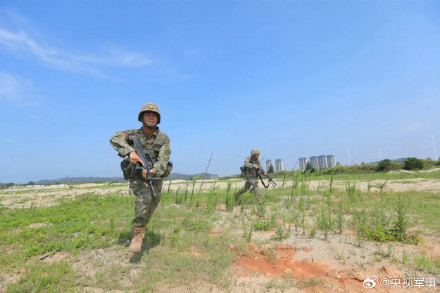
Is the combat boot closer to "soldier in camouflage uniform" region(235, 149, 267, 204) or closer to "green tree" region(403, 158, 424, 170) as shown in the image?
"soldier in camouflage uniform" region(235, 149, 267, 204)

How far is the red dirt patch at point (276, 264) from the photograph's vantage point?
11.5ft

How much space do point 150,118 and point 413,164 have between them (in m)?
30.9

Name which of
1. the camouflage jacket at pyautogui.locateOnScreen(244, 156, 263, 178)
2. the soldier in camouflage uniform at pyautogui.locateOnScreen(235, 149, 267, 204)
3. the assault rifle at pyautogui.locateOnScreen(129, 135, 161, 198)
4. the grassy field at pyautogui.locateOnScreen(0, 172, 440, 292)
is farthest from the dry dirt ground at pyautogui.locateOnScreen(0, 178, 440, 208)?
the assault rifle at pyautogui.locateOnScreen(129, 135, 161, 198)

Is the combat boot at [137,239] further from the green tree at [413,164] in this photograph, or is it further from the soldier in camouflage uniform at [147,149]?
the green tree at [413,164]

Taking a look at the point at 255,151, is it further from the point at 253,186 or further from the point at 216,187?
the point at 216,187

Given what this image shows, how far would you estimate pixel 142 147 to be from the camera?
Answer: 4.09 meters

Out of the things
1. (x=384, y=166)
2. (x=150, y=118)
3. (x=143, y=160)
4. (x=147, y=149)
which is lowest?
(x=143, y=160)

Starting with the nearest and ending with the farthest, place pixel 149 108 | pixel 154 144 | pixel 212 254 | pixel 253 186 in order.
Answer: pixel 212 254 → pixel 149 108 → pixel 154 144 → pixel 253 186

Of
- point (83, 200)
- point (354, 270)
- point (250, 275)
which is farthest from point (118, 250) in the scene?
point (83, 200)

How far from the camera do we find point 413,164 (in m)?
26.6

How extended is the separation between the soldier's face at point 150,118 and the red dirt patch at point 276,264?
2539mm

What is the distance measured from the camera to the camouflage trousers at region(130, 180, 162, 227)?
3.79 meters

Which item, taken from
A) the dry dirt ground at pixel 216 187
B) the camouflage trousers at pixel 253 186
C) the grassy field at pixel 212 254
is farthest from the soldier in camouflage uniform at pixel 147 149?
the camouflage trousers at pixel 253 186

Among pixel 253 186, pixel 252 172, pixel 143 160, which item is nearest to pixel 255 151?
pixel 252 172
